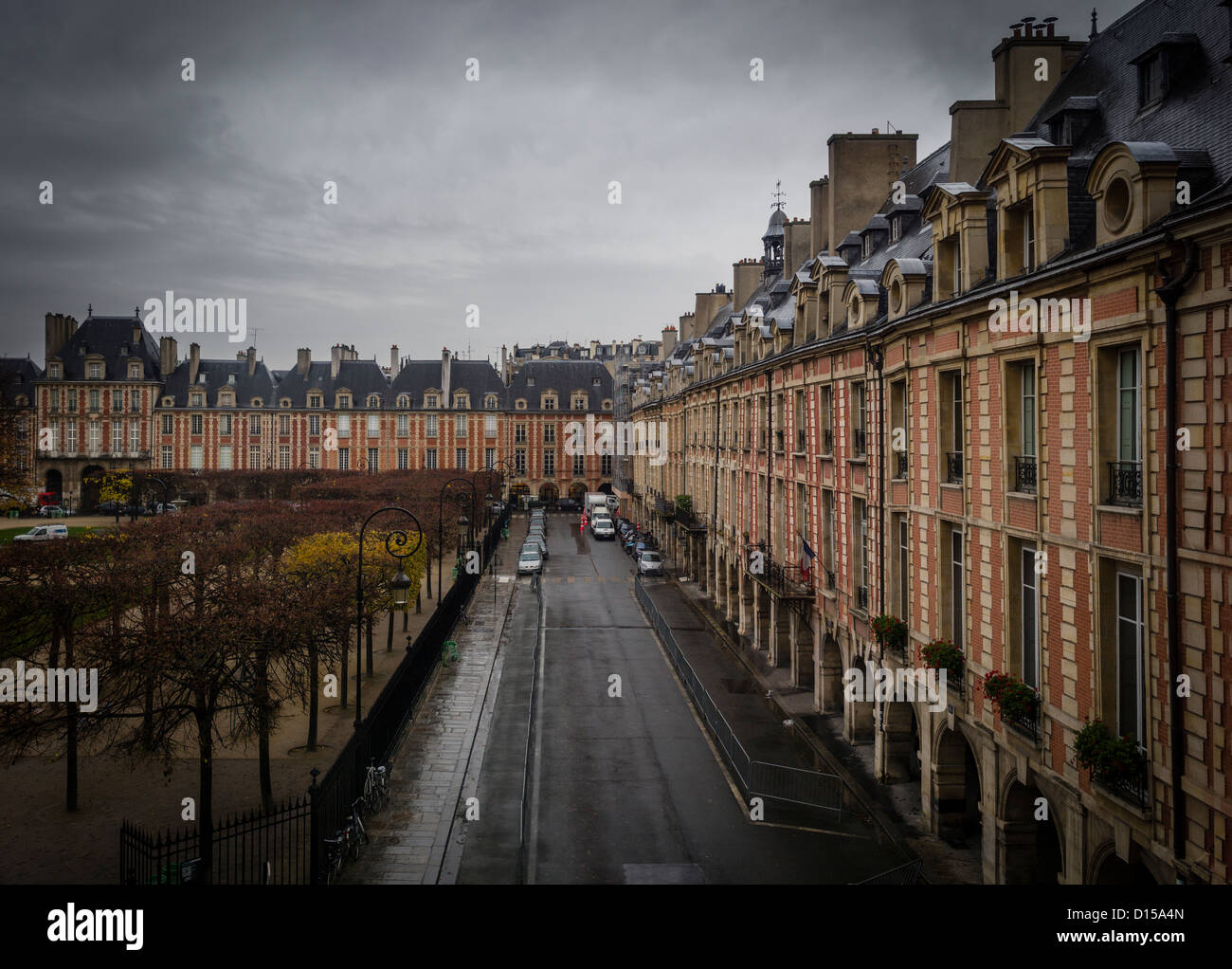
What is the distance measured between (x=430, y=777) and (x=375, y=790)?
1.91m

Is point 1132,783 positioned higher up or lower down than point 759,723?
higher up

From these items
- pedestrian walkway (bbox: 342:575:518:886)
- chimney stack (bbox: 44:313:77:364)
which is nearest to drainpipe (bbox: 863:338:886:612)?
pedestrian walkway (bbox: 342:575:518:886)

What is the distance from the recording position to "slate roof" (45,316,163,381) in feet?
278

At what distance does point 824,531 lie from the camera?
2256 centimetres

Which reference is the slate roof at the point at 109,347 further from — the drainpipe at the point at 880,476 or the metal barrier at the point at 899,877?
the metal barrier at the point at 899,877

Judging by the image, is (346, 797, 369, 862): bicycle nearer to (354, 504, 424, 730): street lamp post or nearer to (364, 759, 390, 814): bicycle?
Answer: (364, 759, 390, 814): bicycle

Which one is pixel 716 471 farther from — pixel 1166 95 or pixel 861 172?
pixel 1166 95

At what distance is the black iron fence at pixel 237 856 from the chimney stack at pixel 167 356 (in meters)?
85.4

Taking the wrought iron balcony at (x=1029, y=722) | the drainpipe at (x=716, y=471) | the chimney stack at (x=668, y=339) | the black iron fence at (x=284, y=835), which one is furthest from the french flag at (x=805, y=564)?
the chimney stack at (x=668, y=339)

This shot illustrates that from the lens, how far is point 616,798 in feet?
55.5

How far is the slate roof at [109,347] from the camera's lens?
84.7 metres

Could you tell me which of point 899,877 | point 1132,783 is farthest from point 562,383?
point 1132,783
